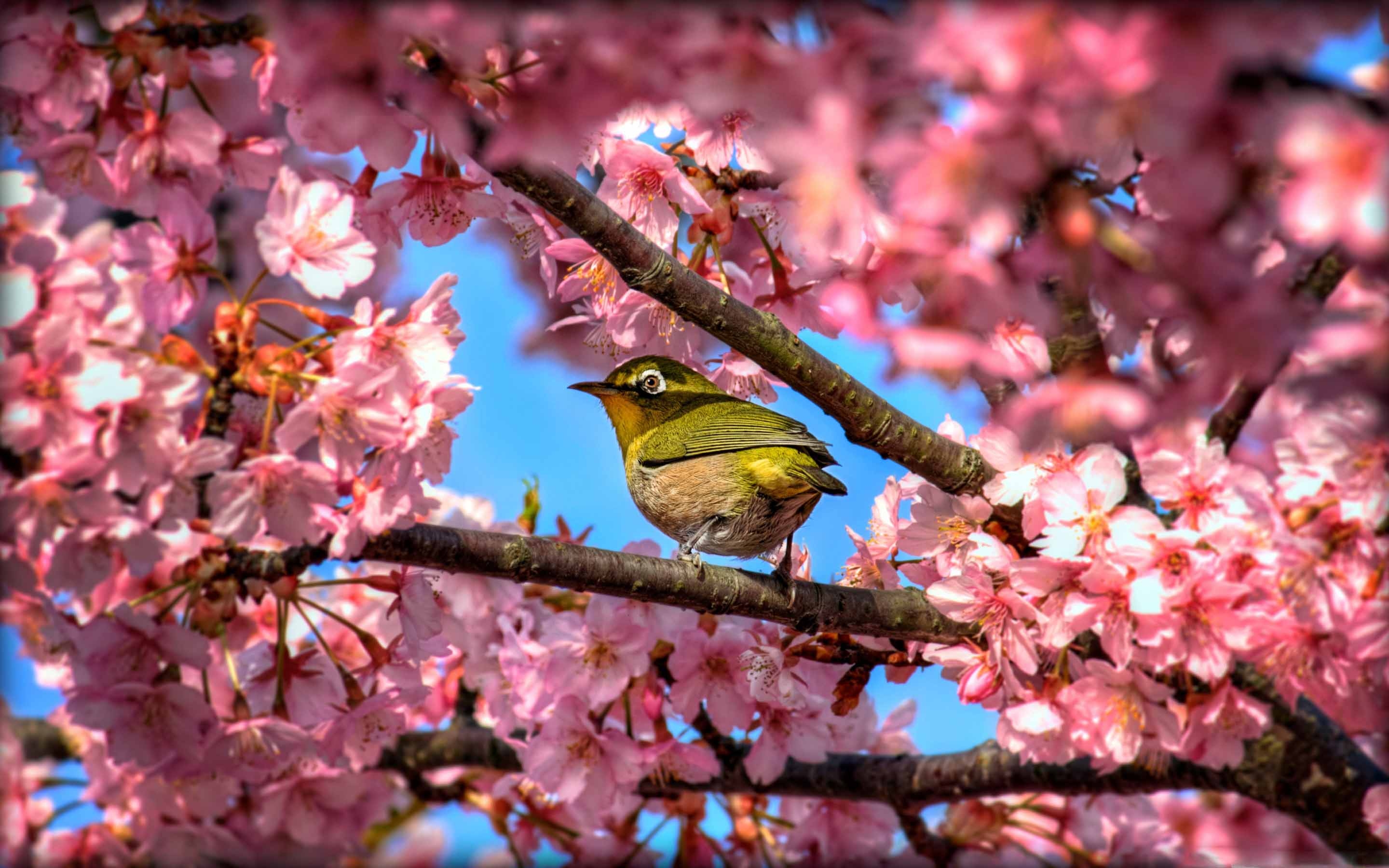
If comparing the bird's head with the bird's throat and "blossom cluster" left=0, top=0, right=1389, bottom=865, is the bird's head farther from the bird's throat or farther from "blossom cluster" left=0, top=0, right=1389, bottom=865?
"blossom cluster" left=0, top=0, right=1389, bottom=865

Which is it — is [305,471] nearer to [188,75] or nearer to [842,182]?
[188,75]

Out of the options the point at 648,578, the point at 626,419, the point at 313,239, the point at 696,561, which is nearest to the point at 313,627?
the point at 648,578

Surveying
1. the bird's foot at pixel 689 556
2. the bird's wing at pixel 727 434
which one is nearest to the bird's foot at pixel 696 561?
the bird's foot at pixel 689 556

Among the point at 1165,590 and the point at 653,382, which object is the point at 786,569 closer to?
the point at 653,382

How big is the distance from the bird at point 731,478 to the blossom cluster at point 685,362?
0.31 meters

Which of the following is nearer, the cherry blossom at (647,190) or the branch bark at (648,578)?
the branch bark at (648,578)

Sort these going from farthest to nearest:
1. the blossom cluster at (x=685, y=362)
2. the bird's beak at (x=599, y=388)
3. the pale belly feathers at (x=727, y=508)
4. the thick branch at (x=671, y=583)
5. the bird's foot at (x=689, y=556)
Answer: the bird's beak at (x=599, y=388) < the pale belly feathers at (x=727, y=508) < the bird's foot at (x=689, y=556) < the thick branch at (x=671, y=583) < the blossom cluster at (x=685, y=362)

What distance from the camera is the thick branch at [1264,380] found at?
1783mm

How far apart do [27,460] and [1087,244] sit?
6.90 ft

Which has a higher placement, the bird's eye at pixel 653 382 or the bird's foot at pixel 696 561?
the bird's eye at pixel 653 382

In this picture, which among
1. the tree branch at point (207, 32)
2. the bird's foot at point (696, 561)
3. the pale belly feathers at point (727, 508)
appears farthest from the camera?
the pale belly feathers at point (727, 508)

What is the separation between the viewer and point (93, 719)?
3.02 m

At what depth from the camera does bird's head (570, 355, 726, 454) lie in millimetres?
4969

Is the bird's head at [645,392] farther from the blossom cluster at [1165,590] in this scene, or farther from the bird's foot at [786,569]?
the blossom cluster at [1165,590]
